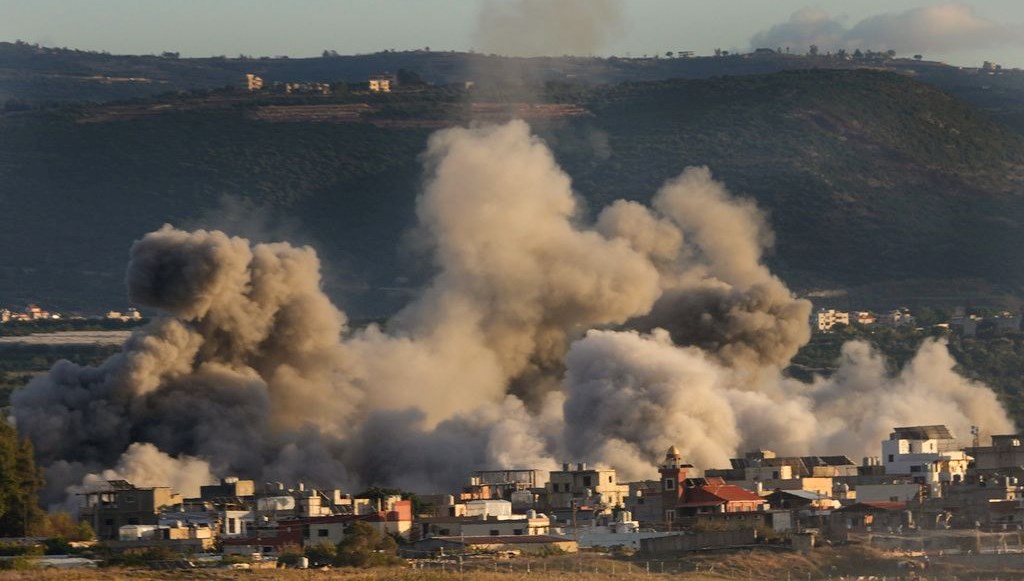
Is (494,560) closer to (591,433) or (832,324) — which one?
(591,433)

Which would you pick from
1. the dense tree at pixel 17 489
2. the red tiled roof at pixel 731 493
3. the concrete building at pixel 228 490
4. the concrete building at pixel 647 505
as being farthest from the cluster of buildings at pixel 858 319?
the dense tree at pixel 17 489

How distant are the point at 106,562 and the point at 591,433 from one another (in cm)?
3390

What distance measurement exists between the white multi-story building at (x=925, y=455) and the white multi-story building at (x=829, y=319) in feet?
191

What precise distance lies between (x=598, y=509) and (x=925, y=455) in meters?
15.1

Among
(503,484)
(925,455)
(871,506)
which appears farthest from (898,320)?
(871,506)

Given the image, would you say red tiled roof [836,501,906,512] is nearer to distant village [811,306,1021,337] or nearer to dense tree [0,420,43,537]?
dense tree [0,420,43,537]

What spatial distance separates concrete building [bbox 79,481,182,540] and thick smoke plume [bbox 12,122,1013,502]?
15.7 feet

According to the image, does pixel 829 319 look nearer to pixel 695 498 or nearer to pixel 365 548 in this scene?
pixel 695 498

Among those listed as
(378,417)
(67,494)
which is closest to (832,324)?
(378,417)

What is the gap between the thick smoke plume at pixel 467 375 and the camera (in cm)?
9494

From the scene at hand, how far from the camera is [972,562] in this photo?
72.5 m

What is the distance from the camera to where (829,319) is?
161 metres

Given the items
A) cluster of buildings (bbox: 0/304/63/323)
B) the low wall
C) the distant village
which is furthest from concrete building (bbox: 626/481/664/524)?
cluster of buildings (bbox: 0/304/63/323)

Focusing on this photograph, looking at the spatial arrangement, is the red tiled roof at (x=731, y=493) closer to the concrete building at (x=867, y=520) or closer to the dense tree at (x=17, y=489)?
the concrete building at (x=867, y=520)
